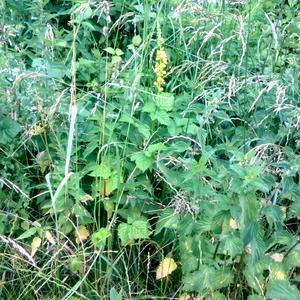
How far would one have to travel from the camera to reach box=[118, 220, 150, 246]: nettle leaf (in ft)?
7.22

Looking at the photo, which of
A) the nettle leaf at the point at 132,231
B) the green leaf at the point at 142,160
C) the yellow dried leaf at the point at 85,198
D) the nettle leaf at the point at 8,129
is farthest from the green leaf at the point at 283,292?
the nettle leaf at the point at 8,129

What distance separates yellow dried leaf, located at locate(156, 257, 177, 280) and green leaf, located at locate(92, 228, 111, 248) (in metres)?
0.23

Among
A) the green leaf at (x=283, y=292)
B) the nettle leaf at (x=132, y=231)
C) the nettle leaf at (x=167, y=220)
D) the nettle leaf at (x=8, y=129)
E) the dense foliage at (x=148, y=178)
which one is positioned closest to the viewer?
the green leaf at (x=283, y=292)

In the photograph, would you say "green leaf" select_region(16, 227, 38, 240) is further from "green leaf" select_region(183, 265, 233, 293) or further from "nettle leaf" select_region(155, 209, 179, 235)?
"green leaf" select_region(183, 265, 233, 293)

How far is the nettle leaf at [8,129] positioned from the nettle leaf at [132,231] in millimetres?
544

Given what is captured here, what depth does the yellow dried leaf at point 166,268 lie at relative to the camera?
2207 millimetres

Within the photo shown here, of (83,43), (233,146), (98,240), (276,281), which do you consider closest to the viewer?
(276,281)

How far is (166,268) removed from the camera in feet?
7.27

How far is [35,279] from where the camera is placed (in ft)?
7.28

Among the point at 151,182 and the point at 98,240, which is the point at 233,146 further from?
the point at 98,240

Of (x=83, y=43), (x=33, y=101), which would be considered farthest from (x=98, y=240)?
(x=83, y=43)

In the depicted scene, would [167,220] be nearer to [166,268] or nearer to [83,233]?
[166,268]

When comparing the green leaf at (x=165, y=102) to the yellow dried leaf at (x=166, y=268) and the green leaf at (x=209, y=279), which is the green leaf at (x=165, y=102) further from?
the green leaf at (x=209, y=279)

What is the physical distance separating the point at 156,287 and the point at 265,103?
858 millimetres
